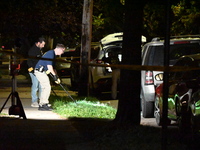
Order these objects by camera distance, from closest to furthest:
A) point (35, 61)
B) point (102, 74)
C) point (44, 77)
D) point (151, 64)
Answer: point (151, 64)
point (44, 77)
point (35, 61)
point (102, 74)

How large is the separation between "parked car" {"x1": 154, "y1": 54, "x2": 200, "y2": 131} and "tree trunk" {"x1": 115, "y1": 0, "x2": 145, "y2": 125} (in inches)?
21.6

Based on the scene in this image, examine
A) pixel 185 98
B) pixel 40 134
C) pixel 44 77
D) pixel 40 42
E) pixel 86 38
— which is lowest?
pixel 40 134

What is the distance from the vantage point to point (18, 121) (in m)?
11.1

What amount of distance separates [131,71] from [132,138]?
150cm

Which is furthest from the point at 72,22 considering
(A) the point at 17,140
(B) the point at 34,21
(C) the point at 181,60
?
(A) the point at 17,140

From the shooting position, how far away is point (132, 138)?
8688 mm

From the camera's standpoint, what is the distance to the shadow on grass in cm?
823

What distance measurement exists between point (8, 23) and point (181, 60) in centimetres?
1844

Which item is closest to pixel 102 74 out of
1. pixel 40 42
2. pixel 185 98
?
pixel 40 42

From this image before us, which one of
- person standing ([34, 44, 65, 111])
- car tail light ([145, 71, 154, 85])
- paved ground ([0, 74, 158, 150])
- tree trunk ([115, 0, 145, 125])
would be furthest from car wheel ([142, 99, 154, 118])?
tree trunk ([115, 0, 145, 125])

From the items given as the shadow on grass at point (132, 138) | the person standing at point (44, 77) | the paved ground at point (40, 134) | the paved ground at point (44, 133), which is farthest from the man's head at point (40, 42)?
the shadow on grass at point (132, 138)

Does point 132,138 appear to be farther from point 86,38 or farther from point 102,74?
point 102,74

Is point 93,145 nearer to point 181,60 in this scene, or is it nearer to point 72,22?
point 181,60

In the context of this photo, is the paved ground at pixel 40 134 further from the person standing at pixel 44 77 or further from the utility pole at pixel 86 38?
the utility pole at pixel 86 38
